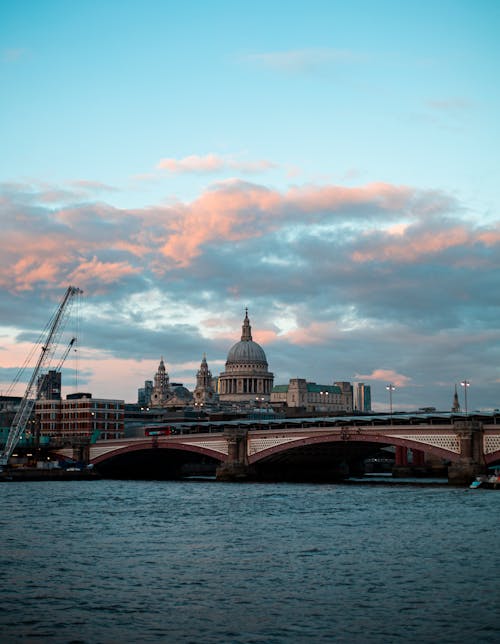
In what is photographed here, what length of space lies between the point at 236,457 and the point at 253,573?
296 ft

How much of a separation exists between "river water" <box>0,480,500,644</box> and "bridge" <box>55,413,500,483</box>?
20.1m

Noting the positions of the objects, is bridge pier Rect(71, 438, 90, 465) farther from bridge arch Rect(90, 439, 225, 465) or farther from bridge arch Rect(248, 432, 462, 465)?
bridge arch Rect(248, 432, 462, 465)

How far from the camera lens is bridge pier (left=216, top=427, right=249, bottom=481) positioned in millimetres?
137750

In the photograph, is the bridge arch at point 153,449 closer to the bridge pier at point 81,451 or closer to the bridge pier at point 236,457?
the bridge pier at point 236,457

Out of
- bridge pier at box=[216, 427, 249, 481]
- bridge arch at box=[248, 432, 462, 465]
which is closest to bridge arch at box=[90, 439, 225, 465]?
bridge pier at box=[216, 427, 249, 481]

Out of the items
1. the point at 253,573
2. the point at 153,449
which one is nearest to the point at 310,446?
the point at 153,449

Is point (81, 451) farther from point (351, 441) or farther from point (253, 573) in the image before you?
point (253, 573)

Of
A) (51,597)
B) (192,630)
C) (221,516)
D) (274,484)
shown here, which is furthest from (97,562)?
(274,484)

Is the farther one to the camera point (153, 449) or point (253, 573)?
point (153, 449)

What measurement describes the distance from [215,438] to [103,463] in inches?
1347

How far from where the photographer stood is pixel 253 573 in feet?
159

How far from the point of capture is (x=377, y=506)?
3435 inches

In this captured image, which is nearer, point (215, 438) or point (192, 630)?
point (192, 630)

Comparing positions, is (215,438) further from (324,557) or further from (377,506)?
(324,557)
